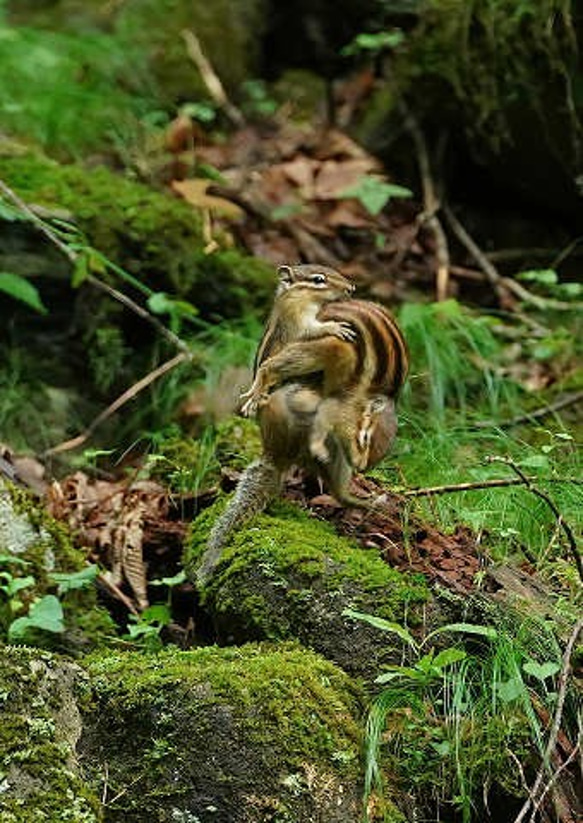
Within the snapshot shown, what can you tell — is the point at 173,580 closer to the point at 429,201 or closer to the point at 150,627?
the point at 150,627

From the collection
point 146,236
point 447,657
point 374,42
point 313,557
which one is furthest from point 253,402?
point 374,42

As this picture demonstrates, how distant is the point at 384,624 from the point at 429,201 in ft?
16.2

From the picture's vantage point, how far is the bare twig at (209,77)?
8719 mm

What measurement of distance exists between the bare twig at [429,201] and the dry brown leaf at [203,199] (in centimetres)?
111

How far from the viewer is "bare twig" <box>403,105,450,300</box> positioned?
7.73 m

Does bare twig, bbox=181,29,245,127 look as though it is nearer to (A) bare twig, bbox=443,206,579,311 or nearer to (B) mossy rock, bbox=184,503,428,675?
(A) bare twig, bbox=443,206,579,311

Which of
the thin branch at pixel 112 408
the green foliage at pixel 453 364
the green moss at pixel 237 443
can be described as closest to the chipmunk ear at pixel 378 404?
the green moss at pixel 237 443

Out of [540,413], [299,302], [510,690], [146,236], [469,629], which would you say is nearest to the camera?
[510,690]

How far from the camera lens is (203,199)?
7246mm

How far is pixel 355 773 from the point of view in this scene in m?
3.13

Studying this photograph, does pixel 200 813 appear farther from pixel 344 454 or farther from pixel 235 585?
pixel 344 454

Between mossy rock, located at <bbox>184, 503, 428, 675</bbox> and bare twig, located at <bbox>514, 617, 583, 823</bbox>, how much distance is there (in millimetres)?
A: 425

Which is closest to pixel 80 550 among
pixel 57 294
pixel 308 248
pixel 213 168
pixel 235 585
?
pixel 235 585

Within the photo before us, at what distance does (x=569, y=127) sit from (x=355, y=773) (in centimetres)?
475
